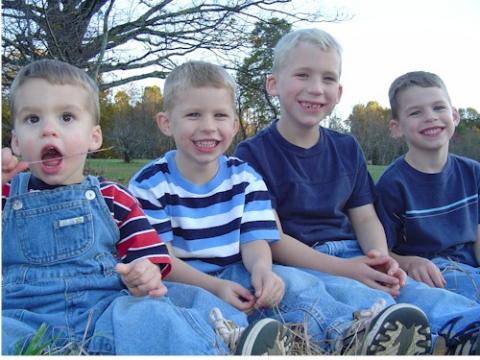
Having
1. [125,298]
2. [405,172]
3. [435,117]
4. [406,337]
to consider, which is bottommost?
[406,337]

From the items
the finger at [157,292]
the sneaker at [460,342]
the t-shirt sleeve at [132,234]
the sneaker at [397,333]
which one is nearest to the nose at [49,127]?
the t-shirt sleeve at [132,234]

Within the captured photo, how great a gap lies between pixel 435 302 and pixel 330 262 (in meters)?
0.43

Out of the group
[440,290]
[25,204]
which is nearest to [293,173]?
[440,290]

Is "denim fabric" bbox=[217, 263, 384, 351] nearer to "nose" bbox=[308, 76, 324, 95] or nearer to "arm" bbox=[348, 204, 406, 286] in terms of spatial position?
"arm" bbox=[348, 204, 406, 286]

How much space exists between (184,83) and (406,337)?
4.12 ft

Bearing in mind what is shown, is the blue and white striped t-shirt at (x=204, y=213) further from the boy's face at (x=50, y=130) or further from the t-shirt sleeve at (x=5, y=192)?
the t-shirt sleeve at (x=5, y=192)

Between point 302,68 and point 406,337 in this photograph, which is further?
point 302,68

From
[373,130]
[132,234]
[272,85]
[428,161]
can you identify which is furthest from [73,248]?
[373,130]

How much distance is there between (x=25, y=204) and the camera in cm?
176

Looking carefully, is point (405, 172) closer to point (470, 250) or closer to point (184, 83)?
point (470, 250)

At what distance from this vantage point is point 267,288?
1936 millimetres

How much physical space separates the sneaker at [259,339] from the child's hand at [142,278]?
234 millimetres

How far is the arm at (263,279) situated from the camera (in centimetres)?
194

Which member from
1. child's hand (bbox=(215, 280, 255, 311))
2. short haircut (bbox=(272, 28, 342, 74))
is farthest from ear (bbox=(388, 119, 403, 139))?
child's hand (bbox=(215, 280, 255, 311))
